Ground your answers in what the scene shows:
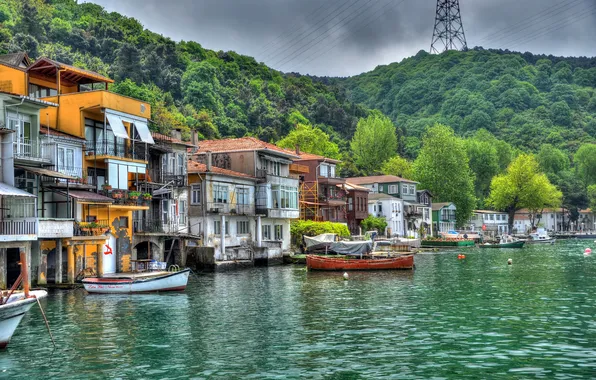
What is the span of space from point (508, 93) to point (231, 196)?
6211 inches

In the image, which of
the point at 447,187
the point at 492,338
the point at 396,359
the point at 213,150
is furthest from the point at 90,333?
the point at 447,187

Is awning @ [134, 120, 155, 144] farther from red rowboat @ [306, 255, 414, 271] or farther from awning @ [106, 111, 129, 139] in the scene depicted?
red rowboat @ [306, 255, 414, 271]

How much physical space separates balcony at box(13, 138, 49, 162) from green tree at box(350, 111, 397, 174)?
99182mm

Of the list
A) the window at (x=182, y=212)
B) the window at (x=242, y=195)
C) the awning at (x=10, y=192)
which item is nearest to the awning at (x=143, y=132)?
the window at (x=182, y=212)

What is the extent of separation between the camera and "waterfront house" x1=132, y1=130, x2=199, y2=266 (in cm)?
5059

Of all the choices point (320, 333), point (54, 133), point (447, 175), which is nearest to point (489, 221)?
point (447, 175)

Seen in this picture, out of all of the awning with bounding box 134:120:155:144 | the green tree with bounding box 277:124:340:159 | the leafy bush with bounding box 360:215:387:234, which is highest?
the green tree with bounding box 277:124:340:159

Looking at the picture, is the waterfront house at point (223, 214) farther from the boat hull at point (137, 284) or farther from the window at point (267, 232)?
the boat hull at point (137, 284)

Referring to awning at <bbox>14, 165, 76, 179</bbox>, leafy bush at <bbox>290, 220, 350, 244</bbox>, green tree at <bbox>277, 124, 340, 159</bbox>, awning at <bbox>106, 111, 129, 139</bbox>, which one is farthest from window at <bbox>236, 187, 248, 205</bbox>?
green tree at <bbox>277, 124, 340, 159</bbox>

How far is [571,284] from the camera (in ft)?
132

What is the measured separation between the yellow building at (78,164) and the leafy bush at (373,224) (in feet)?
165

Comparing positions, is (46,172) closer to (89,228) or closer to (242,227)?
(89,228)

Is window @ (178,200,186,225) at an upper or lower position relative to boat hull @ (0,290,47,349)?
upper

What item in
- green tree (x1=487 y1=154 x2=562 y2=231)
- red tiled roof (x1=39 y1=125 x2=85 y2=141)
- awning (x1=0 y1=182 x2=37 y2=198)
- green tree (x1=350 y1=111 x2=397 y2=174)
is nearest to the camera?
awning (x1=0 y1=182 x2=37 y2=198)
